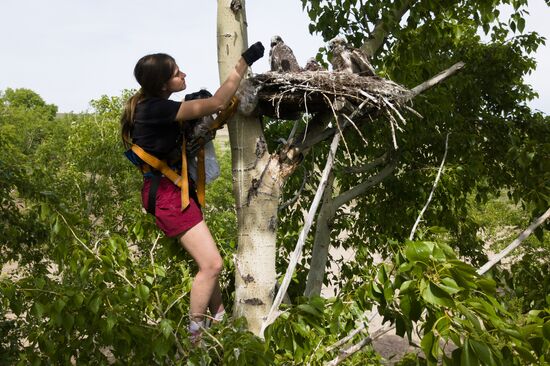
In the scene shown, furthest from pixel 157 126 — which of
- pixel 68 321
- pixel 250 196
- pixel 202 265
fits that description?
pixel 68 321

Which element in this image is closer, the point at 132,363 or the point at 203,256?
the point at 132,363

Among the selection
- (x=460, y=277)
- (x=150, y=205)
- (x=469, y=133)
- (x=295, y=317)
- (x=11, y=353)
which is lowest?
(x=11, y=353)

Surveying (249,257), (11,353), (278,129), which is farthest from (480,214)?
(249,257)

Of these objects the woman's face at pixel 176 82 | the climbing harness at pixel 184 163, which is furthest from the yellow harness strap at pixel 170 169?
the woman's face at pixel 176 82

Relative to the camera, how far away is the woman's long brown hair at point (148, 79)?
328 cm

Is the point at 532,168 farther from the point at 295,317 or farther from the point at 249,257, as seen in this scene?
the point at 295,317

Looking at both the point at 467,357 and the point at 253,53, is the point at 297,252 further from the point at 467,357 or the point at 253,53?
the point at 467,357

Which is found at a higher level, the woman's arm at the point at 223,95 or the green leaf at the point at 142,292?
the woman's arm at the point at 223,95

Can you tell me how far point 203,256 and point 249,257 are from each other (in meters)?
0.25

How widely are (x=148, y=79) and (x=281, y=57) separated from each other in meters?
0.94

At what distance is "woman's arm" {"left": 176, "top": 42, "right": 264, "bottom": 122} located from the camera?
3016mm

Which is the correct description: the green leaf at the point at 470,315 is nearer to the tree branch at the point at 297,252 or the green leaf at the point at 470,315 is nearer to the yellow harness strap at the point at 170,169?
the tree branch at the point at 297,252

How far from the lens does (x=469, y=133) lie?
827cm

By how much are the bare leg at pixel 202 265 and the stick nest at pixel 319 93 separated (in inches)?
32.6
